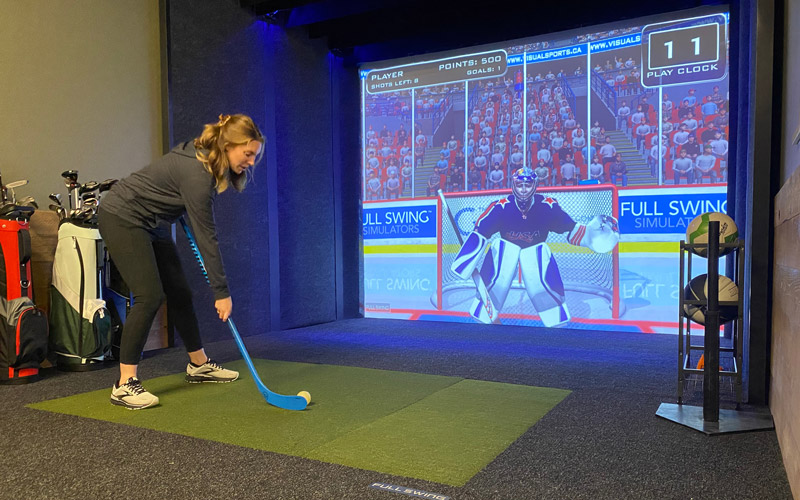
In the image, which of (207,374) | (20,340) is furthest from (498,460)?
(20,340)

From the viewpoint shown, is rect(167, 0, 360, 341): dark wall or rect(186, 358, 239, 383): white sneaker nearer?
rect(186, 358, 239, 383): white sneaker

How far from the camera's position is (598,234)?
443cm

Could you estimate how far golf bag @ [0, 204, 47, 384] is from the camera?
2.72 metres

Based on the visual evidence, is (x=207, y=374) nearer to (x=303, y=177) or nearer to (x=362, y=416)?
(x=362, y=416)

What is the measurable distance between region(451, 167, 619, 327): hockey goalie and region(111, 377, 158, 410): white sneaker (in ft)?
9.90

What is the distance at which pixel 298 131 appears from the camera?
16.0 feet

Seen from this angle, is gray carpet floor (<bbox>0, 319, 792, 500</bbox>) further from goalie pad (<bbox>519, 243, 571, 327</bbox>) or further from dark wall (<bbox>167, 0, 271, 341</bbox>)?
goalie pad (<bbox>519, 243, 571, 327</bbox>)

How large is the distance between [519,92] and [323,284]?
2286 mm

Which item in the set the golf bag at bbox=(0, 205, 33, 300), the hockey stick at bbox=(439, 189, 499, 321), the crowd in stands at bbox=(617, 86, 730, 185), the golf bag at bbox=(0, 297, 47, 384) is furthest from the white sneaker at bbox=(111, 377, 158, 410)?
the crowd in stands at bbox=(617, 86, 730, 185)

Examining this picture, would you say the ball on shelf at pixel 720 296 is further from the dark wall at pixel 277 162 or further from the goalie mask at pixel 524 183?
the dark wall at pixel 277 162

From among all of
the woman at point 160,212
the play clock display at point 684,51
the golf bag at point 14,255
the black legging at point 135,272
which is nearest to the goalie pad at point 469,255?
the play clock display at point 684,51

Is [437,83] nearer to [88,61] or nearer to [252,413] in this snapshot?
[88,61]

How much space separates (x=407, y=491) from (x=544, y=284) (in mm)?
3339

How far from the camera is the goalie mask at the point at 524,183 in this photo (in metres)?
4.66
